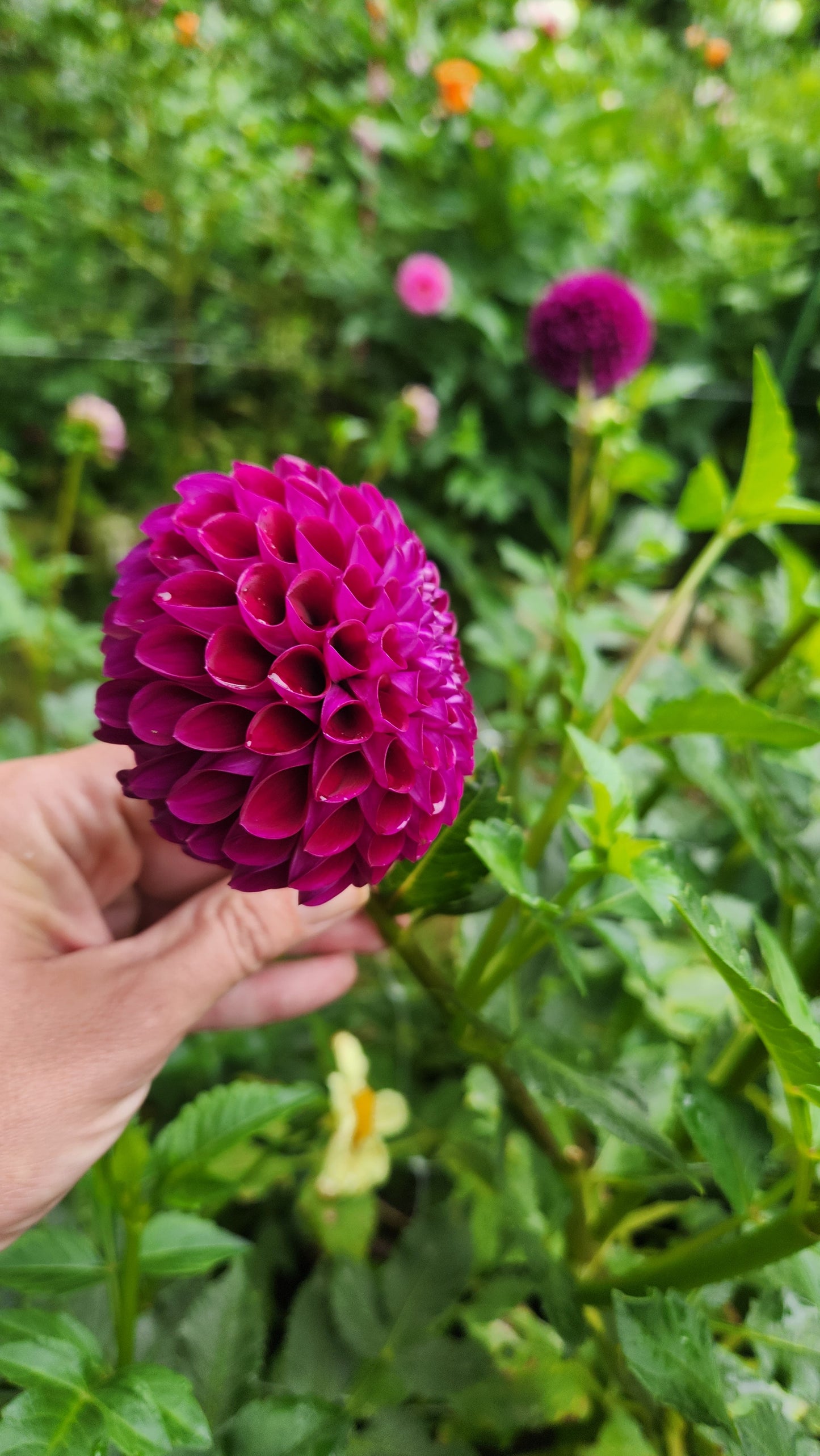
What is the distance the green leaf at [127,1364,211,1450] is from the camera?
37cm

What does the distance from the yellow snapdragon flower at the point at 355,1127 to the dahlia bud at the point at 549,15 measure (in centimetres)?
179

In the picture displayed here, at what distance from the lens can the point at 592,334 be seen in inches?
35.0

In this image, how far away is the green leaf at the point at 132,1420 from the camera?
1.17 feet

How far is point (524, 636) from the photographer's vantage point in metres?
0.97

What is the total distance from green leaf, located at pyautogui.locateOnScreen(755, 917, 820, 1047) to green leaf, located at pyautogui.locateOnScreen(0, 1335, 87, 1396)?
37 cm

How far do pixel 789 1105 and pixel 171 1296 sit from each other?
473mm

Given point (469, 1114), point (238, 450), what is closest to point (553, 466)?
point (238, 450)

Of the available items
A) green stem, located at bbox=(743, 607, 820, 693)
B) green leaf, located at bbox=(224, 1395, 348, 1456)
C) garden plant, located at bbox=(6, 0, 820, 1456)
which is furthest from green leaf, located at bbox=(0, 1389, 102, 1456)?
green stem, located at bbox=(743, 607, 820, 693)

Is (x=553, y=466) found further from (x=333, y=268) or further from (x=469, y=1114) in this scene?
(x=469, y=1114)

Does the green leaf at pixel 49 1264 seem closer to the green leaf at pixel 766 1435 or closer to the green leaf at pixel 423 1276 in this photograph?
the green leaf at pixel 423 1276

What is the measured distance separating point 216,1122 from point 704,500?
20.5 inches

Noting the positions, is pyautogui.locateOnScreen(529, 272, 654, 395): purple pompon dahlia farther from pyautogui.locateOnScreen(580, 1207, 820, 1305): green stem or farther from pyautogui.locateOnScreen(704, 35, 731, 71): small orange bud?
pyautogui.locateOnScreen(704, 35, 731, 71): small orange bud

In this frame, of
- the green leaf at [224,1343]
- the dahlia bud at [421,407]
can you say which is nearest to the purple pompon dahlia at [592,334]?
the dahlia bud at [421,407]

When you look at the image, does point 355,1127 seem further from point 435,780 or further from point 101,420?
point 101,420
